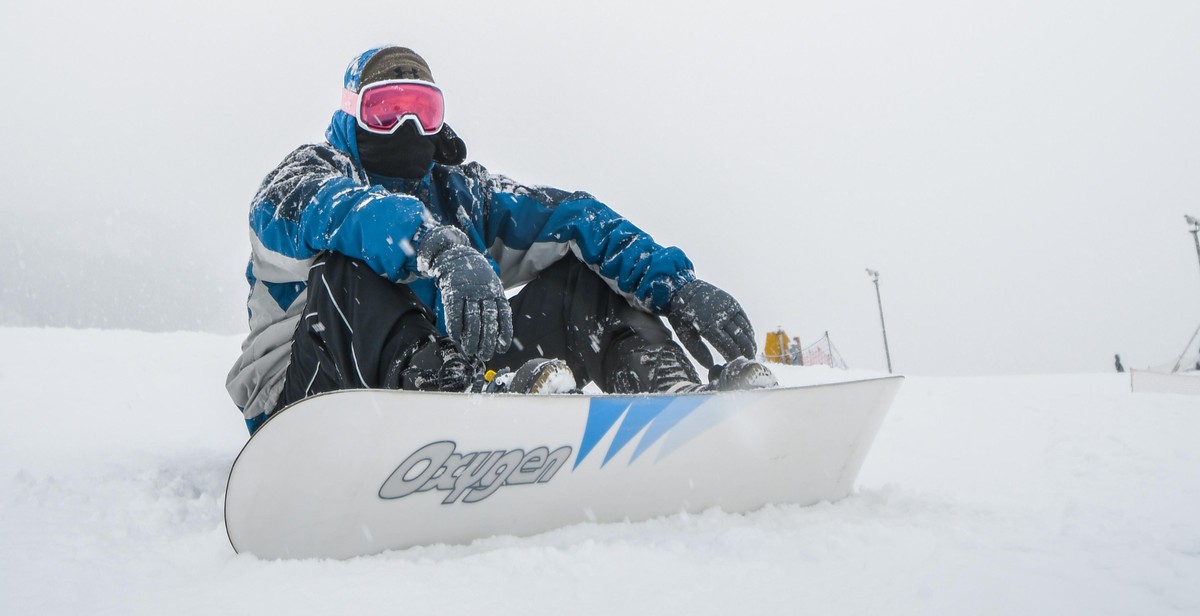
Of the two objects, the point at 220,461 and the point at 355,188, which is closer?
the point at 355,188

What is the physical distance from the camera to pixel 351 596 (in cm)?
112

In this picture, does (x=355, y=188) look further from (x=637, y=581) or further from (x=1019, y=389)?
(x=1019, y=389)

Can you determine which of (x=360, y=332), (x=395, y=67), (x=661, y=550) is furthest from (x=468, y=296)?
(x=395, y=67)

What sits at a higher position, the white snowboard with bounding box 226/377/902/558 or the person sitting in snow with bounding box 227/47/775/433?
the person sitting in snow with bounding box 227/47/775/433

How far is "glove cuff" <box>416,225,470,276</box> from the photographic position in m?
1.70

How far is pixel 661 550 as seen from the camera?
1.32 metres

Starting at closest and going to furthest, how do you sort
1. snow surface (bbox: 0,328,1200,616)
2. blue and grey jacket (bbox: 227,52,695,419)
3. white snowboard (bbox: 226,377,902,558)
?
snow surface (bbox: 0,328,1200,616) → white snowboard (bbox: 226,377,902,558) → blue and grey jacket (bbox: 227,52,695,419)

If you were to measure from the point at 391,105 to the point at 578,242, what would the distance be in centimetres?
72

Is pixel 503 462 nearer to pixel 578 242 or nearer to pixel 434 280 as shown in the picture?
pixel 434 280

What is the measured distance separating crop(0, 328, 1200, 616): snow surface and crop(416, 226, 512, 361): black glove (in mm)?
460

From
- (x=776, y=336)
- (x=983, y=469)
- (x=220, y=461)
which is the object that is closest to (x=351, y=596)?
(x=220, y=461)

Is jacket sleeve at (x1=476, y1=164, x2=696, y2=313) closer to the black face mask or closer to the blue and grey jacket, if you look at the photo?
the blue and grey jacket

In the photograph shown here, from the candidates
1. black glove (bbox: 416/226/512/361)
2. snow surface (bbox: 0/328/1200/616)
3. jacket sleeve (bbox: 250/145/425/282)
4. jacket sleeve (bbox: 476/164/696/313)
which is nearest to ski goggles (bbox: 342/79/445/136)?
jacket sleeve (bbox: 250/145/425/282)

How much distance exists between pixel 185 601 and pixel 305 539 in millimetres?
222
